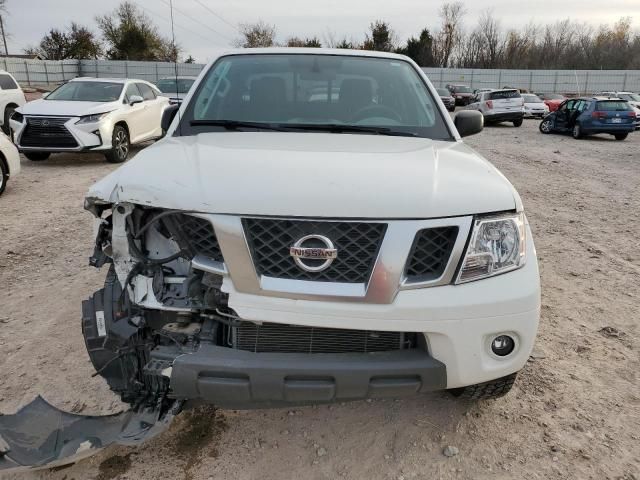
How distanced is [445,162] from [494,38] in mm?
70886

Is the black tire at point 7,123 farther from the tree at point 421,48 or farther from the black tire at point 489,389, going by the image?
the tree at point 421,48

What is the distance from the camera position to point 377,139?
2.82 metres

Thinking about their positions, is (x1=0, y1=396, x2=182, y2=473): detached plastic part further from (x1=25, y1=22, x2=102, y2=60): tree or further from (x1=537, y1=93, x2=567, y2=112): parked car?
(x1=25, y1=22, x2=102, y2=60): tree

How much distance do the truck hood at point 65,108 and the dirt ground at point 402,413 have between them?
558 centimetres

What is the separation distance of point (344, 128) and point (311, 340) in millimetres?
1448

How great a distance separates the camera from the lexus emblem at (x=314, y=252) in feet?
6.26

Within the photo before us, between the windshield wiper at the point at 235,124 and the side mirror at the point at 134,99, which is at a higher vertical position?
the side mirror at the point at 134,99

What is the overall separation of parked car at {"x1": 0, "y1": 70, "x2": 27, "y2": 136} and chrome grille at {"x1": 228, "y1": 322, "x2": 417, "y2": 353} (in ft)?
42.5

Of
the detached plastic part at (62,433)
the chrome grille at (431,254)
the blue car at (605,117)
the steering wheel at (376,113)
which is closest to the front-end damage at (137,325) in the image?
the detached plastic part at (62,433)

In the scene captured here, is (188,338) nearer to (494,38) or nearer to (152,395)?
(152,395)

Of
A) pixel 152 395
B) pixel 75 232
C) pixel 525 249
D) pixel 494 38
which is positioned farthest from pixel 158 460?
pixel 494 38

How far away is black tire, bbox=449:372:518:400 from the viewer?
7.70ft

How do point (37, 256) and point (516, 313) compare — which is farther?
point (37, 256)

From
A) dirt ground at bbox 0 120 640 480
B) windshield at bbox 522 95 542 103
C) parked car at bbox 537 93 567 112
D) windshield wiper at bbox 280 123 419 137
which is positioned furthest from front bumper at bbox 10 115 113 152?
parked car at bbox 537 93 567 112
